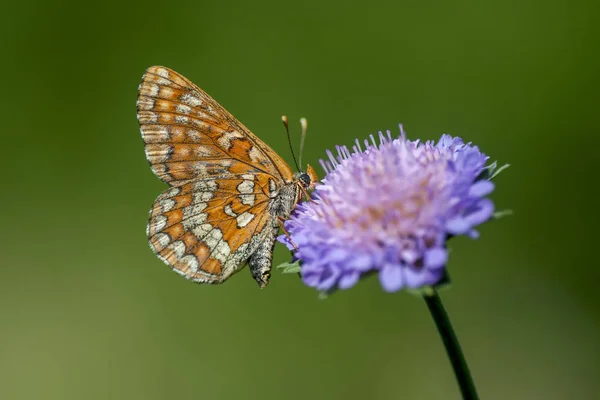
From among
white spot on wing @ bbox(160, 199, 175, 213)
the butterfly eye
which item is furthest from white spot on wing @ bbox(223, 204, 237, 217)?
the butterfly eye

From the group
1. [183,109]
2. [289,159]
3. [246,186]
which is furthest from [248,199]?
[289,159]

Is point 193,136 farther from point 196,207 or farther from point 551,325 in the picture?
point 551,325

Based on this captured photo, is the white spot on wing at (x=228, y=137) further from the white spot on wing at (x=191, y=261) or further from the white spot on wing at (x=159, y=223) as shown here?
the white spot on wing at (x=191, y=261)

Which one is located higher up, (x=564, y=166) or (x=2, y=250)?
(x=2, y=250)

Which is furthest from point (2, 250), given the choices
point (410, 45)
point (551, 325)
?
point (551, 325)

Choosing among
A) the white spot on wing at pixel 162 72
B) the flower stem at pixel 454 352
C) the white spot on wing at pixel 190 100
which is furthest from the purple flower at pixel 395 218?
the white spot on wing at pixel 162 72

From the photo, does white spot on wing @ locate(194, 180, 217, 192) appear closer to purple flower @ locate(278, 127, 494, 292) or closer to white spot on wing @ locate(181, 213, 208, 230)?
white spot on wing @ locate(181, 213, 208, 230)

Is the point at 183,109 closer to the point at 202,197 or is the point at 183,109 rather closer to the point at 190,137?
the point at 190,137
